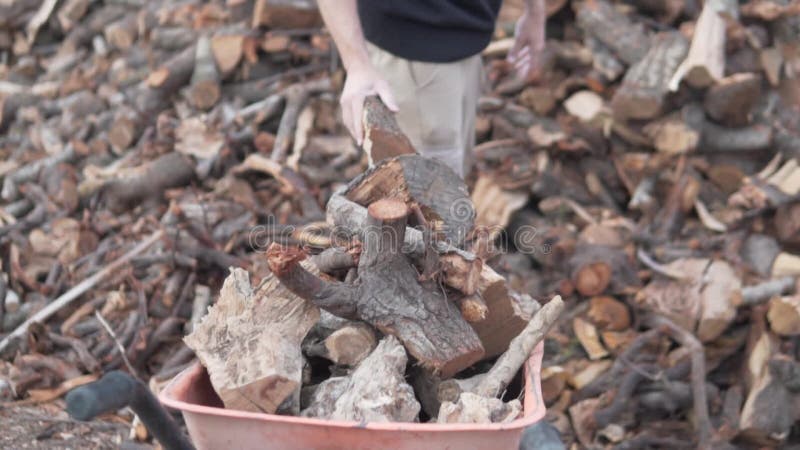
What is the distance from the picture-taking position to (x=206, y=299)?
3141 millimetres

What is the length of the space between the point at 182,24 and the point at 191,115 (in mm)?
768

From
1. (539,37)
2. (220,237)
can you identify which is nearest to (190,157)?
(220,237)

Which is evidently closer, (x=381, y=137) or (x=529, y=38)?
(x=381, y=137)

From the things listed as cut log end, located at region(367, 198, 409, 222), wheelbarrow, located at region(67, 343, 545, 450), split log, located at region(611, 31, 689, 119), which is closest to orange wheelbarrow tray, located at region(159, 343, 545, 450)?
wheelbarrow, located at region(67, 343, 545, 450)

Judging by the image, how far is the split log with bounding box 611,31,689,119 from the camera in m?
3.49

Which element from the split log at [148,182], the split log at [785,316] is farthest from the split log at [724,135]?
the split log at [148,182]

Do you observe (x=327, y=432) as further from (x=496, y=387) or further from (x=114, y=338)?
(x=114, y=338)

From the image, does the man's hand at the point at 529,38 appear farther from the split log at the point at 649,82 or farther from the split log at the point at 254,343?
the split log at the point at 254,343

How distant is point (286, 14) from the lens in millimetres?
4168

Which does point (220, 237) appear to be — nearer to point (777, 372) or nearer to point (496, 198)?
point (496, 198)

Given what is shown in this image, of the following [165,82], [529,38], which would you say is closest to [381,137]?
[529,38]

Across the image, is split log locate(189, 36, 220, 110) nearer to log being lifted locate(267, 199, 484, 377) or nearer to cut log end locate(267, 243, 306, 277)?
log being lifted locate(267, 199, 484, 377)

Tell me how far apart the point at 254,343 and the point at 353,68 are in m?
1.00

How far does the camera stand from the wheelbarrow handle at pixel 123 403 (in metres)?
1.10
